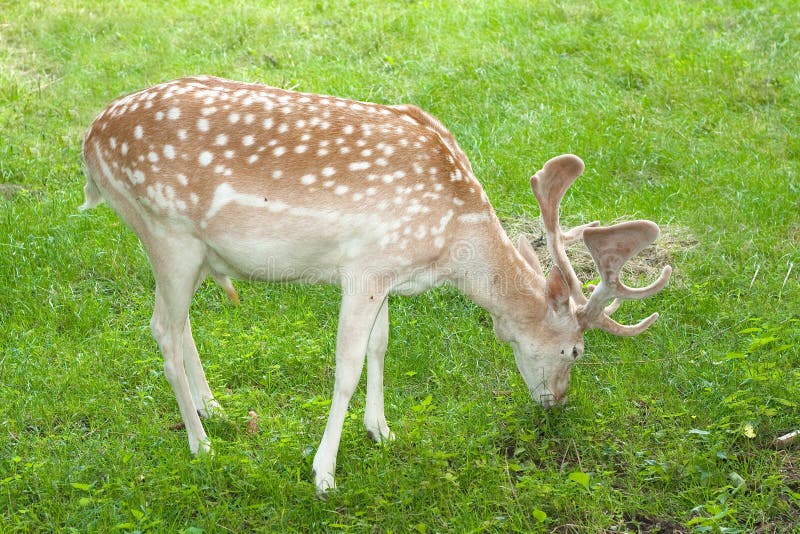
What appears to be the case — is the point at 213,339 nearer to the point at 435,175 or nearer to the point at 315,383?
the point at 315,383

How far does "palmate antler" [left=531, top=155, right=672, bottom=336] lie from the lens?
453 centimetres

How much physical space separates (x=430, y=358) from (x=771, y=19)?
21.3 feet

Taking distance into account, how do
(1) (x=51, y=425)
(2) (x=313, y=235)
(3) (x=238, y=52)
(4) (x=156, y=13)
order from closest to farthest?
(2) (x=313, y=235), (1) (x=51, y=425), (3) (x=238, y=52), (4) (x=156, y=13)

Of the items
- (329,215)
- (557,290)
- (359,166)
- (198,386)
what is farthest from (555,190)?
(198,386)

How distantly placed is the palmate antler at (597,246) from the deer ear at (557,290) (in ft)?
0.14

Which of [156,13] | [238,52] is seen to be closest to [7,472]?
[238,52]

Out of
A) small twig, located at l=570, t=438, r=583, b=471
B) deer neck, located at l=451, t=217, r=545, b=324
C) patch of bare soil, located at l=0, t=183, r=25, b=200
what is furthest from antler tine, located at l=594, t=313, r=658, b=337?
patch of bare soil, located at l=0, t=183, r=25, b=200

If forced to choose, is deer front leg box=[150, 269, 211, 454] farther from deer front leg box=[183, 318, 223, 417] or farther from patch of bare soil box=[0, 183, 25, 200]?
patch of bare soil box=[0, 183, 25, 200]

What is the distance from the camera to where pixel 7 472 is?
4.81 m

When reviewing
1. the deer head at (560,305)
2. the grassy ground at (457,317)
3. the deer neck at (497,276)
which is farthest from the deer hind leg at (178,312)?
the deer head at (560,305)

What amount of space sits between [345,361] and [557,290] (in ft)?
3.73

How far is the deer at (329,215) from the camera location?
4617 mm

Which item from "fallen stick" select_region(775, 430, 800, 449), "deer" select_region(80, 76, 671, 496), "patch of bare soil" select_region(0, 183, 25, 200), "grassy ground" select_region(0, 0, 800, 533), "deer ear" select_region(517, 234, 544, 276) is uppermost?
"deer" select_region(80, 76, 671, 496)

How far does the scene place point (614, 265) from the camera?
4699 mm
